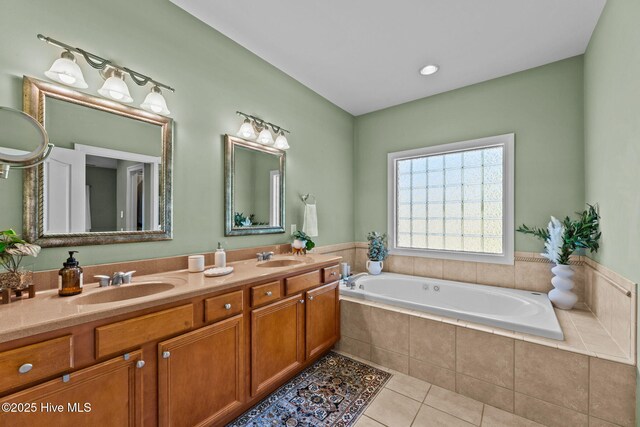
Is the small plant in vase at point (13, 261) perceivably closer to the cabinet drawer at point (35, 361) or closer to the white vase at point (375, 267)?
the cabinet drawer at point (35, 361)

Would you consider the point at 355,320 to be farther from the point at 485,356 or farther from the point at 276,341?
the point at 485,356

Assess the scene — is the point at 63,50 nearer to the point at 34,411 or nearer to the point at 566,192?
the point at 34,411

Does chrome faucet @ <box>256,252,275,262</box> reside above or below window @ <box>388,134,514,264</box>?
below

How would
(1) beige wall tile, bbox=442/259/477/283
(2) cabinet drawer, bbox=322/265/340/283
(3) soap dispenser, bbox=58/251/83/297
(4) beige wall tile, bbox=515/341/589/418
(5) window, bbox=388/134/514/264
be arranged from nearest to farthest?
(3) soap dispenser, bbox=58/251/83/297 < (4) beige wall tile, bbox=515/341/589/418 < (2) cabinet drawer, bbox=322/265/340/283 < (5) window, bbox=388/134/514/264 < (1) beige wall tile, bbox=442/259/477/283

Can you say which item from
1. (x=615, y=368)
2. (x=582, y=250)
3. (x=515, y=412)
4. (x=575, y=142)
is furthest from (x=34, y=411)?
(x=575, y=142)

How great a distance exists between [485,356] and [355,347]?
3.37 feet

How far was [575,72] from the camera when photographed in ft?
7.76

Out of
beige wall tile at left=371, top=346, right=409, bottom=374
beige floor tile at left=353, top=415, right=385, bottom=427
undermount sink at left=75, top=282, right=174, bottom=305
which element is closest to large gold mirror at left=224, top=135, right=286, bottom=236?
undermount sink at left=75, top=282, right=174, bottom=305

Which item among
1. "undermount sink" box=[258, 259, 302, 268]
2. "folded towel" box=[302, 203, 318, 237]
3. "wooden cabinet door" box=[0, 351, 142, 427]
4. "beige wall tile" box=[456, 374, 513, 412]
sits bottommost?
"beige wall tile" box=[456, 374, 513, 412]

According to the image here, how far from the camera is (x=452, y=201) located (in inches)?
122

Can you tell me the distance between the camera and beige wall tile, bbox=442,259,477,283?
2.85 metres

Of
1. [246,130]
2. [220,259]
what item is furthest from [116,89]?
[220,259]

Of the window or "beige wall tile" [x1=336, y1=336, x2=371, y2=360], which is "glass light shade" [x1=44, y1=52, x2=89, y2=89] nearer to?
"beige wall tile" [x1=336, y1=336, x2=371, y2=360]

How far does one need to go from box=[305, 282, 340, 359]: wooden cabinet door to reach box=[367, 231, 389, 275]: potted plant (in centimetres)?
92
